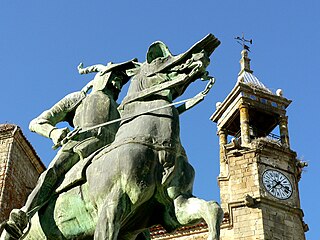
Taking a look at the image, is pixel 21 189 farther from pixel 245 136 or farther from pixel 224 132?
pixel 224 132

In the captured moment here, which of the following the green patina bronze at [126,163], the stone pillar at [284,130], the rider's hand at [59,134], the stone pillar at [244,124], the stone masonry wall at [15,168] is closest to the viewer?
the green patina bronze at [126,163]

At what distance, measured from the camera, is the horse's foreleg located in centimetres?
527

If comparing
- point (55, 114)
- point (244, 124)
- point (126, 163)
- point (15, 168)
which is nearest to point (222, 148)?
point (244, 124)

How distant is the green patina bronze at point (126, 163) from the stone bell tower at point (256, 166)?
951 inches

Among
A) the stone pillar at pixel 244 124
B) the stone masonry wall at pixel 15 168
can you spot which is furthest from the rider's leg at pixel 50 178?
the stone pillar at pixel 244 124

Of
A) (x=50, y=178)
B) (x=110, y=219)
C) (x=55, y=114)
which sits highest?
(x=55, y=114)

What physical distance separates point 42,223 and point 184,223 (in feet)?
3.98

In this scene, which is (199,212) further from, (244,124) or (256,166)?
(244,124)

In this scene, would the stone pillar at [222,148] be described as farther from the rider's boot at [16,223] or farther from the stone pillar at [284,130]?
the rider's boot at [16,223]

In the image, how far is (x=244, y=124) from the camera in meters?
36.7

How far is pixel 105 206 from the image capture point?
545 cm

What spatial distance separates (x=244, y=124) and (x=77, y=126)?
30739 mm

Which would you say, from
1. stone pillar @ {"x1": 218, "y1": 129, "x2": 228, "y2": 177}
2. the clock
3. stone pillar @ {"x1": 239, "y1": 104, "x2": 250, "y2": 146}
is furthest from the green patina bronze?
stone pillar @ {"x1": 218, "y1": 129, "x2": 228, "y2": 177}

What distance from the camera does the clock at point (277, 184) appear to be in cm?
3309
